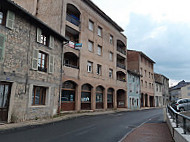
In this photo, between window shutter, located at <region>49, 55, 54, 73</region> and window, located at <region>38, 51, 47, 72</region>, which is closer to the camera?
window, located at <region>38, 51, 47, 72</region>

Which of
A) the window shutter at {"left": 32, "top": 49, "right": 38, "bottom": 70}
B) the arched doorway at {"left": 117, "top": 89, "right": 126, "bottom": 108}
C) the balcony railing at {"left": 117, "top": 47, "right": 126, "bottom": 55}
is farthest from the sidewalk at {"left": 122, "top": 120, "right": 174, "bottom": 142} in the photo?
the balcony railing at {"left": 117, "top": 47, "right": 126, "bottom": 55}

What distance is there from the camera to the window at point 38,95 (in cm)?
1269

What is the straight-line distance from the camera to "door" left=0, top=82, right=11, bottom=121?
1016 centimetres

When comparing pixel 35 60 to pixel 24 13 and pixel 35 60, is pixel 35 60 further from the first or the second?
pixel 24 13

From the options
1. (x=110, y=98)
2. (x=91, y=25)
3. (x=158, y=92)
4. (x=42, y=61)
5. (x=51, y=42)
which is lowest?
(x=110, y=98)

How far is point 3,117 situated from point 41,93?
3.63m

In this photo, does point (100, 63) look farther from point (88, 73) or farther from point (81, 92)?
point (81, 92)

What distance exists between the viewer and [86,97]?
2067 centimetres

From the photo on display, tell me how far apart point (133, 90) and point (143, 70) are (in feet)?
29.0

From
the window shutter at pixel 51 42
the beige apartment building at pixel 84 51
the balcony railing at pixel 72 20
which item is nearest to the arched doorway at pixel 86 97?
the beige apartment building at pixel 84 51

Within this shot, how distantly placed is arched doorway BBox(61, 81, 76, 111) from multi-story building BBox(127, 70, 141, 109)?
14.5 m

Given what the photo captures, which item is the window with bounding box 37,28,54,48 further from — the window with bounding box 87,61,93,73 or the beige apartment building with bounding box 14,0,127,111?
the window with bounding box 87,61,93,73

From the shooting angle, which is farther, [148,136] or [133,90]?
[133,90]

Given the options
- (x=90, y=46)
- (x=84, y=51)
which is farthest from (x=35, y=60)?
(x=90, y=46)
